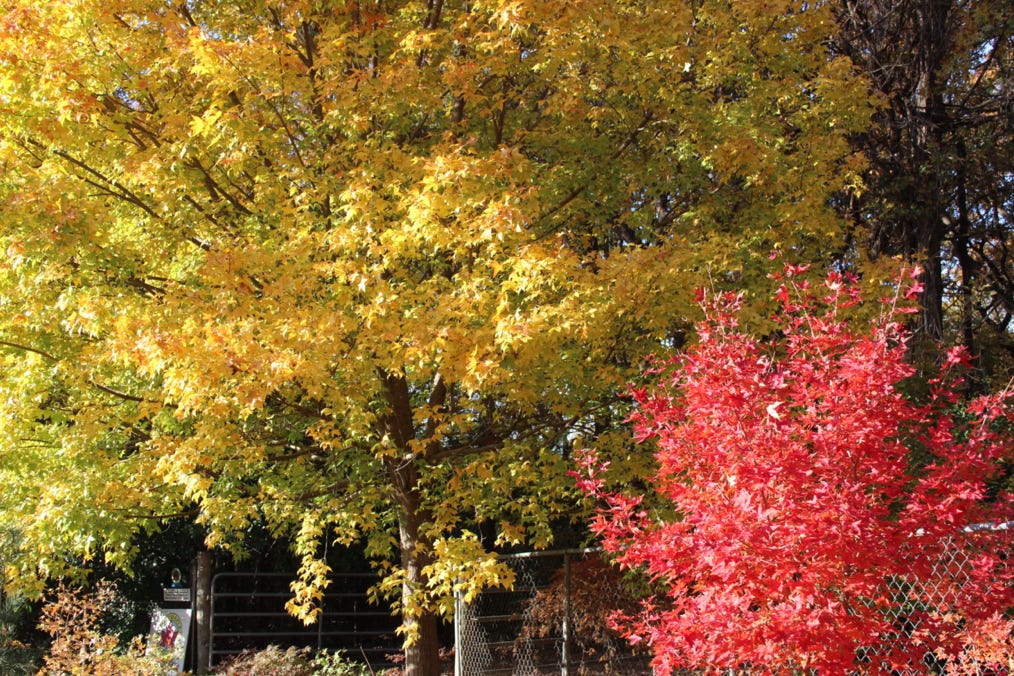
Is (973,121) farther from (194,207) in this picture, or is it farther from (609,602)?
(194,207)

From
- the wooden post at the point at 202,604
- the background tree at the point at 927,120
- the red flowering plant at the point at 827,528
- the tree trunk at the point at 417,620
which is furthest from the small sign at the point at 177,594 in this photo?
the background tree at the point at 927,120

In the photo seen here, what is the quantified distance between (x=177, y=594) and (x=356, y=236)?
26.3 ft

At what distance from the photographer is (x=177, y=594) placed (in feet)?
40.3

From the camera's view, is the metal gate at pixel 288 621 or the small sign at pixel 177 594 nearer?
the small sign at pixel 177 594

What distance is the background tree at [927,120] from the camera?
13.1 m

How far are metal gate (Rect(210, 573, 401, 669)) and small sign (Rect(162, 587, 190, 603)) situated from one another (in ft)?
1.55

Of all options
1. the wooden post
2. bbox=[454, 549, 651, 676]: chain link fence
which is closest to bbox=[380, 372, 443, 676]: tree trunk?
bbox=[454, 549, 651, 676]: chain link fence

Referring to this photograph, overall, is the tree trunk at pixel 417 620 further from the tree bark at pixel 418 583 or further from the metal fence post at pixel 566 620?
the metal fence post at pixel 566 620

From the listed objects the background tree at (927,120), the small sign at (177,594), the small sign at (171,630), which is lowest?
the small sign at (171,630)

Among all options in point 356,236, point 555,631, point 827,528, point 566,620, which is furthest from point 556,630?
point 827,528

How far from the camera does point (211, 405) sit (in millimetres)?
5988

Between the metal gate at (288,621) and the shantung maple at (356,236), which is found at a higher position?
the shantung maple at (356,236)

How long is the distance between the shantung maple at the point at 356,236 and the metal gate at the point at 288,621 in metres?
4.42

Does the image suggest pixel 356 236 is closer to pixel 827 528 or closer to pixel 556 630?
pixel 827 528
